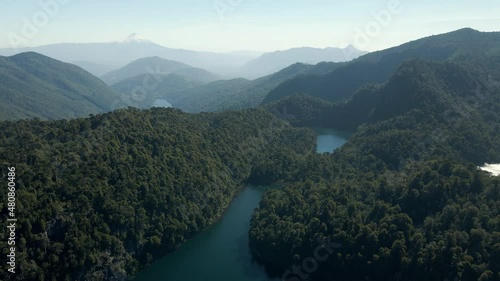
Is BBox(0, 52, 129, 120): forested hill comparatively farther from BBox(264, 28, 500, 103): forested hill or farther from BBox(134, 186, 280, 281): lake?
BBox(134, 186, 280, 281): lake

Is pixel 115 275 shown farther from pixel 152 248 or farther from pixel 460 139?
pixel 460 139

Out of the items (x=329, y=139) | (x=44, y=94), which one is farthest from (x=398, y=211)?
(x=44, y=94)

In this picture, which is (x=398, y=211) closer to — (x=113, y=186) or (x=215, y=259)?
(x=215, y=259)

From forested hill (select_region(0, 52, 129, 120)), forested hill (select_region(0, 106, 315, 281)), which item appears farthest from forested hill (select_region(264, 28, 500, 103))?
forested hill (select_region(0, 52, 129, 120))

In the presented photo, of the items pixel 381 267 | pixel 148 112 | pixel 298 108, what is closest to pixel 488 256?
pixel 381 267

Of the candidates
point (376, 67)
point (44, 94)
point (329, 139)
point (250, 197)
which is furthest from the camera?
point (44, 94)

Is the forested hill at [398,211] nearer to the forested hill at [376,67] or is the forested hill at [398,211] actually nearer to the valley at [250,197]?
the valley at [250,197]

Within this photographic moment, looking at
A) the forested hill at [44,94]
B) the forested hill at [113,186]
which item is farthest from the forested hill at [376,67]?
the forested hill at [44,94]
